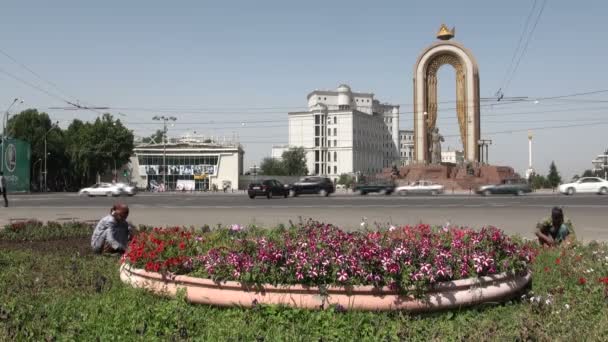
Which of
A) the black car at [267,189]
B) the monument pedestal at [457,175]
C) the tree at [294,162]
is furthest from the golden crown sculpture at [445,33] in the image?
the tree at [294,162]

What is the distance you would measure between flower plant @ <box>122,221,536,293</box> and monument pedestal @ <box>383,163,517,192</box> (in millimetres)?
46461

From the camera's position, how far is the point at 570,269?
6.13 m

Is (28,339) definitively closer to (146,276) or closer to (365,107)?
(146,276)

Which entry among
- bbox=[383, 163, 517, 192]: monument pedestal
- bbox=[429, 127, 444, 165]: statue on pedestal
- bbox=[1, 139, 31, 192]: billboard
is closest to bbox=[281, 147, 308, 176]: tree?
bbox=[429, 127, 444, 165]: statue on pedestal

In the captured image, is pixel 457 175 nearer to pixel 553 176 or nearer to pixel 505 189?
pixel 505 189

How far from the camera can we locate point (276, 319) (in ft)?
15.4

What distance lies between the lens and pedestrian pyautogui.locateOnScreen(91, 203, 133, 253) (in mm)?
8262

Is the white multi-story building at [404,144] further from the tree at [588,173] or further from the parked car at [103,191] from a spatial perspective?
the parked car at [103,191]

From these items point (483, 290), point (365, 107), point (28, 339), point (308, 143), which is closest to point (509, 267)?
point (483, 290)

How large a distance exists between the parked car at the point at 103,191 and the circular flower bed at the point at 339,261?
4492cm

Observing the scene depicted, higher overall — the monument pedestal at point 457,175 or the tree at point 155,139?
the tree at point 155,139

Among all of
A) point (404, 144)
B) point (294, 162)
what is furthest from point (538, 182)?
point (404, 144)

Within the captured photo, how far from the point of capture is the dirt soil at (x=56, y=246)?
9094 millimetres

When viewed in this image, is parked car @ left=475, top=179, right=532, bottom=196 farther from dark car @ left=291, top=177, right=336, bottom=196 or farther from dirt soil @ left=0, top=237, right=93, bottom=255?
dirt soil @ left=0, top=237, right=93, bottom=255
